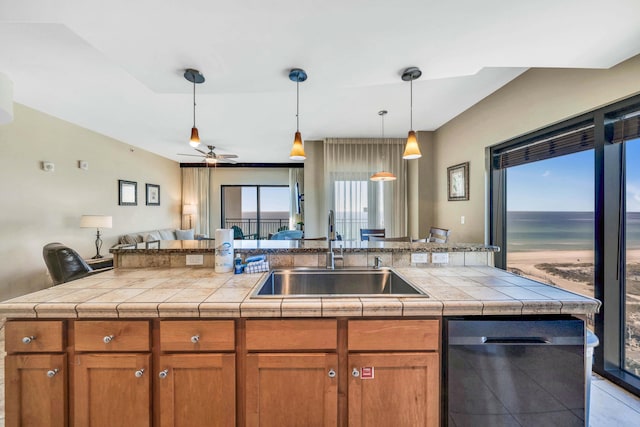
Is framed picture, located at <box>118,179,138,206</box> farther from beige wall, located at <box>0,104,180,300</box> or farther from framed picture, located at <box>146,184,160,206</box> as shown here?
framed picture, located at <box>146,184,160,206</box>

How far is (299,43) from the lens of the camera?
1.56 metres

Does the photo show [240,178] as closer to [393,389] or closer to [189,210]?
[189,210]

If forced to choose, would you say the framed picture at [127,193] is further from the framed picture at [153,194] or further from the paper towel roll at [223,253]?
the paper towel roll at [223,253]

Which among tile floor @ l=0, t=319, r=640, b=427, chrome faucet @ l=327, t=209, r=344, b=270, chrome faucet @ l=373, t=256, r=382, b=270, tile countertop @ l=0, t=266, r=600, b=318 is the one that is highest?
chrome faucet @ l=327, t=209, r=344, b=270

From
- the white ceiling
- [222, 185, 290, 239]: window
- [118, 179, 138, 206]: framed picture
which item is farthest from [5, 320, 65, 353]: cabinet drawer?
[222, 185, 290, 239]: window

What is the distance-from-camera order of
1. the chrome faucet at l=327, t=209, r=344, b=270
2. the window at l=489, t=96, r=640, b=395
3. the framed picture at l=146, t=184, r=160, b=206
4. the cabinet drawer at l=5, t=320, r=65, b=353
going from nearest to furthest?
1. the cabinet drawer at l=5, t=320, r=65, b=353
2. the chrome faucet at l=327, t=209, r=344, b=270
3. the window at l=489, t=96, r=640, b=395
4. the framed picture at l=146, t=184, r=160, b=206

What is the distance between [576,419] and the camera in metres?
1.11

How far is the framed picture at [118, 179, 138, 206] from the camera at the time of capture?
4.74 meters

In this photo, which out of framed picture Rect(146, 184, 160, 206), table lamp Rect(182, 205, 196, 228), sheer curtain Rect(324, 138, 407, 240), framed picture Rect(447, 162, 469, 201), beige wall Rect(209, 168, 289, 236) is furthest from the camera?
beige wall Rect(209, 168, 289, 236)

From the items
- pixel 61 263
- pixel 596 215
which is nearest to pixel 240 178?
pixel 61 263

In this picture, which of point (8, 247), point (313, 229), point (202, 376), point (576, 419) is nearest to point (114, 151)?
point (8, 247)

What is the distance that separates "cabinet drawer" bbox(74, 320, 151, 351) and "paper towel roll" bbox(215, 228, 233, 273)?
1.86ft

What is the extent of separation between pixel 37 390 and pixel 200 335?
0.74 metres

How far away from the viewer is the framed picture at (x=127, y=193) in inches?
187
